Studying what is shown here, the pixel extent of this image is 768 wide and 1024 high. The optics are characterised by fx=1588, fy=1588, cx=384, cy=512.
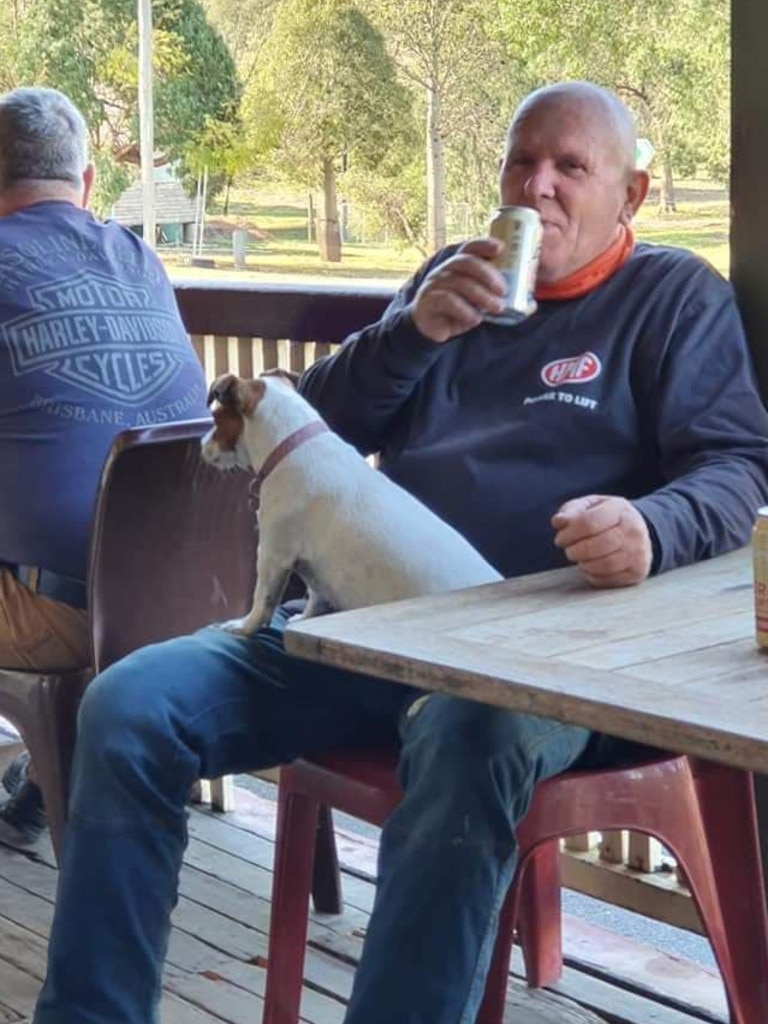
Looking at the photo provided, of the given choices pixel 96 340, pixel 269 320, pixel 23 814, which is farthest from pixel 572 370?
pixel 23 814

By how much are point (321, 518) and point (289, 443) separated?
0.41 ft

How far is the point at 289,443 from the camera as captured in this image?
2148mm

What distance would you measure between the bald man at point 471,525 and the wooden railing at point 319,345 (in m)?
0.65

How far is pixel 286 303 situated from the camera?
10.3 ft

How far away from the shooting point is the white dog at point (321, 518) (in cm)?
199

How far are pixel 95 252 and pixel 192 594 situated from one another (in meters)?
0.65

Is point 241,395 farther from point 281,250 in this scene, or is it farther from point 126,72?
point 126,72

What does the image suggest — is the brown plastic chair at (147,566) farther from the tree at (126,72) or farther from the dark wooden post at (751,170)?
the tree at (126,72)

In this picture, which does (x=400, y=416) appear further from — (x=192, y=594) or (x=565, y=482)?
(x=192, y=594)

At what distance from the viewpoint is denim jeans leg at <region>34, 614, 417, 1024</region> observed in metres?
1.91

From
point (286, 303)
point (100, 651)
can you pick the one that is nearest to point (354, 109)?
point (286, 303)

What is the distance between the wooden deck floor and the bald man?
1.98ft

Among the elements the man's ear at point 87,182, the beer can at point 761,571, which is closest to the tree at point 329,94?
the man's ear at point 87,182

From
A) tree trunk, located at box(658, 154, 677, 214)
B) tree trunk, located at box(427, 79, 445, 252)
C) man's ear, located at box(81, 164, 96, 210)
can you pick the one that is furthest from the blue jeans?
tree trunk, located at box(427, 79, 445, 252)
